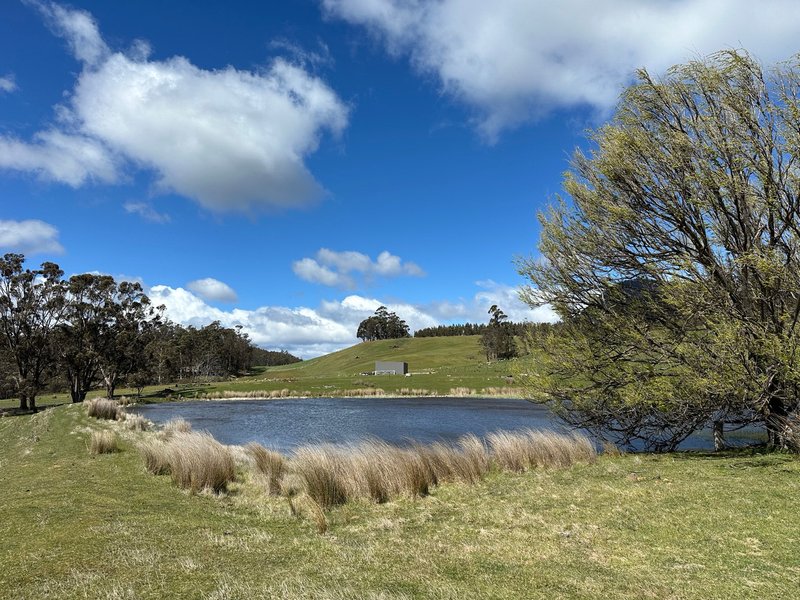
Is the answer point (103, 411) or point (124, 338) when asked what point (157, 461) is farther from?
point (124, 338)

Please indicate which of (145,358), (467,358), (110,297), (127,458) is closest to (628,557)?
(127,458)

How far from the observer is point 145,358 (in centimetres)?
7169

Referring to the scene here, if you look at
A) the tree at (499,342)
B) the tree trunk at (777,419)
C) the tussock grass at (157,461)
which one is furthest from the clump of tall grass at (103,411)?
the tree at (499,342)

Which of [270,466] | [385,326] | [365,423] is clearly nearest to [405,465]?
[270,466]

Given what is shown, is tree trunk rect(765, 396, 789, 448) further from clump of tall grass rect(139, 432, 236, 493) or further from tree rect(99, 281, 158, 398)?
tree rect(99, 281, 158, 398)

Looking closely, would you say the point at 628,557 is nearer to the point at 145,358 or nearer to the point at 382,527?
the point at 382,527

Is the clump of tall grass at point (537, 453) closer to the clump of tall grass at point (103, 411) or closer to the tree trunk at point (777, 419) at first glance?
the tree trunk at point (777, 419)

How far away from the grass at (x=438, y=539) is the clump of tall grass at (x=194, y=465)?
521mm

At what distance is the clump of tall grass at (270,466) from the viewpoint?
12.8 m

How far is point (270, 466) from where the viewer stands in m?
14.5

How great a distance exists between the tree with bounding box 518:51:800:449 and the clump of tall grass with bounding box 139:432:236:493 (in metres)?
9.91

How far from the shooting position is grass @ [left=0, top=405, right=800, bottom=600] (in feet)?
18.1

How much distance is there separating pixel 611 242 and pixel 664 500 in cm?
784

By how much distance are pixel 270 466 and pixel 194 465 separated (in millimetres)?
2268
